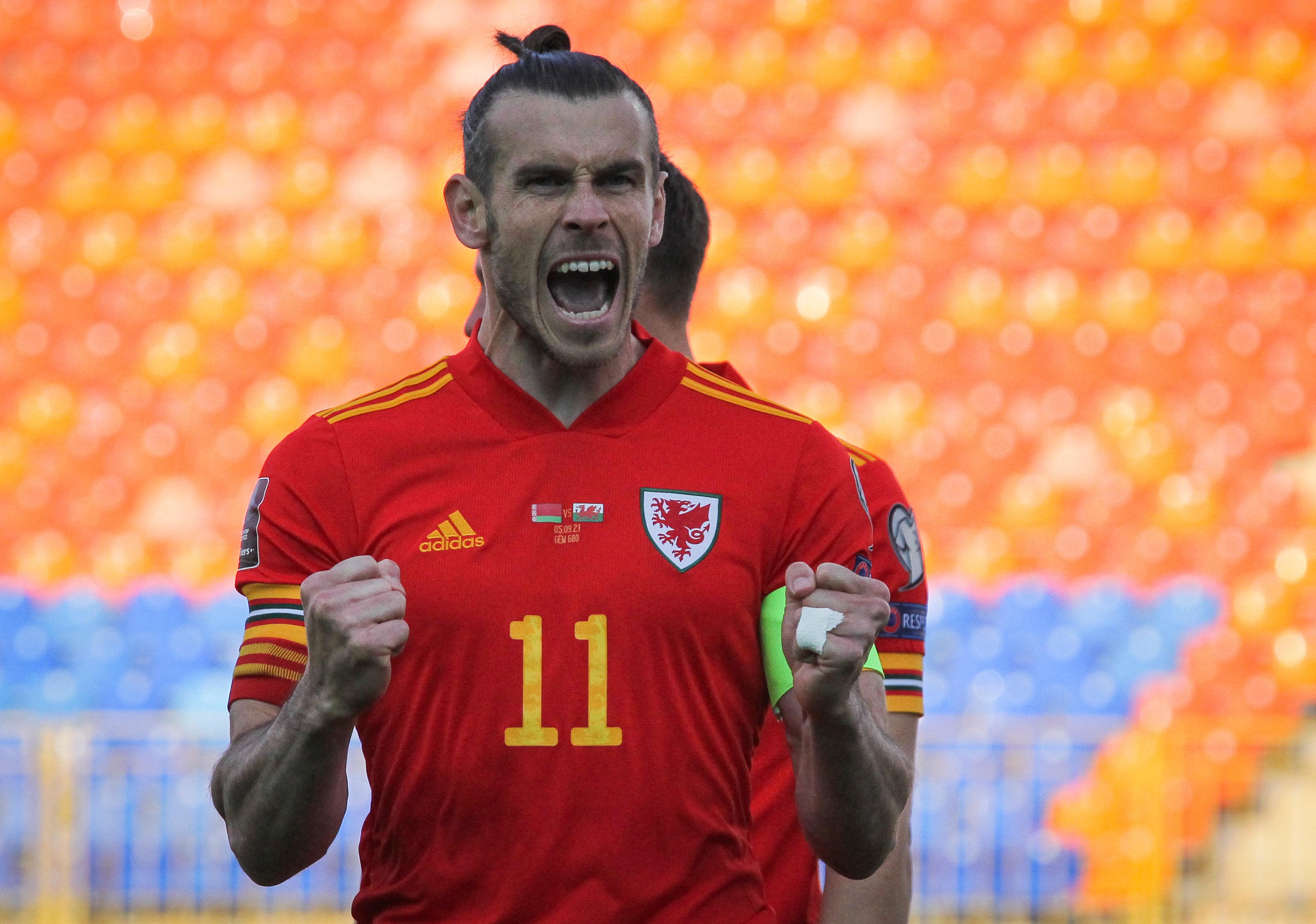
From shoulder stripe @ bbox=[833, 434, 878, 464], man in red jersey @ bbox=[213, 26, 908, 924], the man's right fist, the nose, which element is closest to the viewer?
the man's right fist

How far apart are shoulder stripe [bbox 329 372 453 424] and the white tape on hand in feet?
2.00

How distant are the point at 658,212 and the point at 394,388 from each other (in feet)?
1.37

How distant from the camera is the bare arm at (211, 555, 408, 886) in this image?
5.35ft

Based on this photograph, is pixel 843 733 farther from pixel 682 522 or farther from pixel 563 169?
pixel 563 169

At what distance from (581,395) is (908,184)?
6749 millimetres

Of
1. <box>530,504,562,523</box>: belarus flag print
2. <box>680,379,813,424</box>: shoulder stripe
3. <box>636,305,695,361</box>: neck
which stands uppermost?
<box>636,305,695,361</box>: neck

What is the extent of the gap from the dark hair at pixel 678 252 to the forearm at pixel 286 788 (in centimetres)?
128

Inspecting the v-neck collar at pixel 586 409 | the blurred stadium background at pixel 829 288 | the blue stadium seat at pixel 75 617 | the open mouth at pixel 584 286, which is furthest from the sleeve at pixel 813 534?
the blue stadium seat at pixel 75 617

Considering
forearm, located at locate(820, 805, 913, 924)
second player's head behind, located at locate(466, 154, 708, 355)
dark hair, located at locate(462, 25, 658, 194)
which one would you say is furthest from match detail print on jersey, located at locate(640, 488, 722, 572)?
second player's head behind, located at locate(466, 154, 708, 355)

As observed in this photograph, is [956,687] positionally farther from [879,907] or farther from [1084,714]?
[879,907]

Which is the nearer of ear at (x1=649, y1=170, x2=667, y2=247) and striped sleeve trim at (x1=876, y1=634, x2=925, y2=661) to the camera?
ear at (x1=649, y1=170, x2=667, y2=247)

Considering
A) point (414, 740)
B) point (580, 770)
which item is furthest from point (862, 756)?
point (414, 740)

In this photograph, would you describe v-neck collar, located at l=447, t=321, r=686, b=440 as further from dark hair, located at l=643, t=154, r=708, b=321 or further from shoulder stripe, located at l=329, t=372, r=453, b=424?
dark hair, located at l=643, t=154, r=708, b=321

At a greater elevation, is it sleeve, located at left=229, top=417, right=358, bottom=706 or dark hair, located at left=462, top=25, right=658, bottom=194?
dark hair, located at left=462, top=25, right=658, bottom=194
